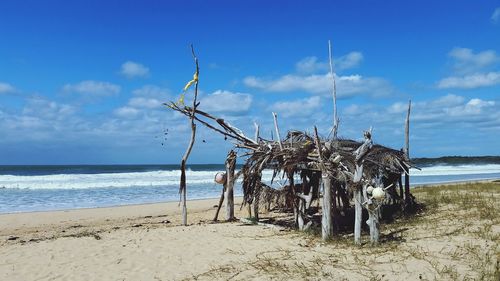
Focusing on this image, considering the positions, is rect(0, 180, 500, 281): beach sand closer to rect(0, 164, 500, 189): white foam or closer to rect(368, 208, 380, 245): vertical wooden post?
rect(368, 208, 380, 245): vertical wooden post

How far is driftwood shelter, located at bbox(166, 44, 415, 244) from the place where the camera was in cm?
899

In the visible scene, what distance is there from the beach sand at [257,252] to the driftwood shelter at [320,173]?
63 centimetres

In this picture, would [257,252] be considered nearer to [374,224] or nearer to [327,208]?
[327,208]

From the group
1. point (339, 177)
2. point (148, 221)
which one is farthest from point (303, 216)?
point (148, 221)

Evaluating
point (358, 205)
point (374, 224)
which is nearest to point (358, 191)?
point (358, 205)

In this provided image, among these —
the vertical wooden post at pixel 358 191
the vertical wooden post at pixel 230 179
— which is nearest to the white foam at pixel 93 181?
the vertical wooden post at pixel 230 179

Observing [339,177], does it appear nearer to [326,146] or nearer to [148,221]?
[326,146]

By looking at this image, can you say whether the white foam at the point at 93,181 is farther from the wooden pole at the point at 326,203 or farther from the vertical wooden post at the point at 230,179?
the wooden pole at the point at 326,203

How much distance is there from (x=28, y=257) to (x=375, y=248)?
21.3 ft

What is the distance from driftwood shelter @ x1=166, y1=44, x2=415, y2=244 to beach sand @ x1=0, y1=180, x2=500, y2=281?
2.07ft

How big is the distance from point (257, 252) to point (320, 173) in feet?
9.41

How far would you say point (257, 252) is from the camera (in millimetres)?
8758

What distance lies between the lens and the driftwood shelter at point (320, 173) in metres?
8.99

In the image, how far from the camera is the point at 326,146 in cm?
1007
